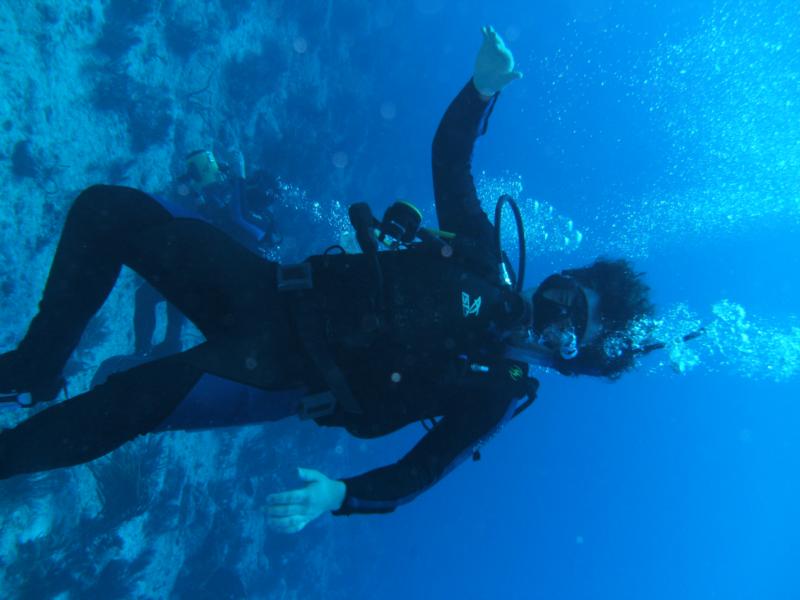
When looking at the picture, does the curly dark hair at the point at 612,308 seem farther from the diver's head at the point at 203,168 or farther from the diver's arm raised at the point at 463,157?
the diver's head at the point at 203,168

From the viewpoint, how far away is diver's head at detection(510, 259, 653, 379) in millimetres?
3104

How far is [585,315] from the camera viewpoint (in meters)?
3.12

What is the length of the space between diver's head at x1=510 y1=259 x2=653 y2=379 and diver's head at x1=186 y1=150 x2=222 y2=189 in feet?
21.7

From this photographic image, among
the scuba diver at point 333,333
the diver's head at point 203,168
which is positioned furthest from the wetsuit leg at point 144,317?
the scuba diver at point 333,333

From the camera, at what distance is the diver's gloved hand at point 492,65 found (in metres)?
3.29

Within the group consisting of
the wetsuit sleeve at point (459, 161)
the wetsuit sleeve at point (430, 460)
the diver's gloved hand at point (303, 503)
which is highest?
the wetsuit sleeve at point (459, 161)

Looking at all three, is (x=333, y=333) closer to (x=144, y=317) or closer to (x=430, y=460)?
(x=430, y=460)

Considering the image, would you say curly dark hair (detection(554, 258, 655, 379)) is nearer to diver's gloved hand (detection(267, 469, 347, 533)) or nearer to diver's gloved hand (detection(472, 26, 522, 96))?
diver's gloved hand (detection(472, 26, 522, 96))

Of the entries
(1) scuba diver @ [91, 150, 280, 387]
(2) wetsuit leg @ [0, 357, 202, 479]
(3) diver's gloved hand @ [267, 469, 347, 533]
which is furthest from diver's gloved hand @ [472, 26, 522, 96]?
(1) scuba diver @ [91, 150, 280, 387]

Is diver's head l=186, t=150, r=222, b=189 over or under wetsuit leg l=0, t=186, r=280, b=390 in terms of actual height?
over

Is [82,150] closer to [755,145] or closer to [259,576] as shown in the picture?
[259,576]

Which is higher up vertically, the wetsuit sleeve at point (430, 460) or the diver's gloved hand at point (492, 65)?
the diver's gloved hand at point (492, 65)

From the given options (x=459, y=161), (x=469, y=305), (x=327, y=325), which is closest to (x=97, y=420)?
(x=327, y=325)

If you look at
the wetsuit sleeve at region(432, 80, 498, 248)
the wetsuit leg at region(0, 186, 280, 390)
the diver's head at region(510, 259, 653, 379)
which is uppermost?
the wetsuit sleeve at region(432, 80, 498, 248)
